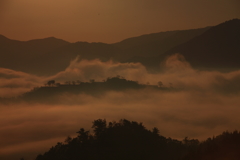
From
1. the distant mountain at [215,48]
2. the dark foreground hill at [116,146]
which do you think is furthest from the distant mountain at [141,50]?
the dark foreground hill at [116,146]

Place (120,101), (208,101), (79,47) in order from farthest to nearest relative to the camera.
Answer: (79,47)
(120,101)
(208,101)

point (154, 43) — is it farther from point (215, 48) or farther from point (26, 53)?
point (26, 53)

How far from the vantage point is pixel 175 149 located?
941 inches

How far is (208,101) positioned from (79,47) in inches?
1814

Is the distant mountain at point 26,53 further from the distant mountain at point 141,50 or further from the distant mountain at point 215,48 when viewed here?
the distant mountain at point 215,48

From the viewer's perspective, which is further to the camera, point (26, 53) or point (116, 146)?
point (26, 53)

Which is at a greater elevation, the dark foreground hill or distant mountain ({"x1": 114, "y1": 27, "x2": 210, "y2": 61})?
distant mountain ({"x1": 114, "y1": 27, "x2": 210, "y2": 61})

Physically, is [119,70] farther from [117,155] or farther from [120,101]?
[117,155]

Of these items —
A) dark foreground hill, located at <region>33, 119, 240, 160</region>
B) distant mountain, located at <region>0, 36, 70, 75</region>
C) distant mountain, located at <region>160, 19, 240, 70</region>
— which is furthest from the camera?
distant mountain, located at <region>0, 36, 70, 75</region>

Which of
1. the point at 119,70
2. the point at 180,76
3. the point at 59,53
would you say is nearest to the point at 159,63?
the point at 180,76

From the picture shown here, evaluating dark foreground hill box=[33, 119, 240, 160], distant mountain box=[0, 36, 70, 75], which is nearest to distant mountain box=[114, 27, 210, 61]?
distant mountain box=[0, 36, 70, 75]

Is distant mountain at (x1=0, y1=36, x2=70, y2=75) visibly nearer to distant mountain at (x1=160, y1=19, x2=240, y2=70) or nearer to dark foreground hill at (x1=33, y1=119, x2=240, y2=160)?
distant mountain at (x1=160, y1=19, x2=240, y2=70)

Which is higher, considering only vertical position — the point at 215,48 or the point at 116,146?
the point at 215,48

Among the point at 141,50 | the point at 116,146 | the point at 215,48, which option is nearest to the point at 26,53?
the point at 141,50
